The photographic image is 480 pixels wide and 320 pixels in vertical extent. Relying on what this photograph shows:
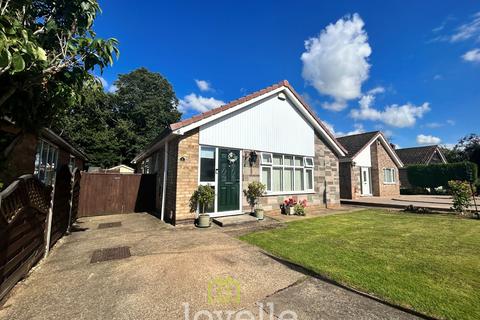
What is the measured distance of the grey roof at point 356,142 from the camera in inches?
731

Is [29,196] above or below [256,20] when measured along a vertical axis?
below

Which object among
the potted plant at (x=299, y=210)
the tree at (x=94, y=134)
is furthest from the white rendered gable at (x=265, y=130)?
the tree at (x=94, y=134)

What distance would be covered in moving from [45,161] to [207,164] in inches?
210

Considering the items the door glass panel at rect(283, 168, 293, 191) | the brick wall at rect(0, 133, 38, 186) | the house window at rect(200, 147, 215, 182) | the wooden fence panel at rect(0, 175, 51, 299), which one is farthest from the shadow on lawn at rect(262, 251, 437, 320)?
the door glass panel at rect(283, 168, 293, 191)

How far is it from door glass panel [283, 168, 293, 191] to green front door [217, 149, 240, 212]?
2.91 metres

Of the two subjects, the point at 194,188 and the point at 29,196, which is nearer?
the point at 29,196

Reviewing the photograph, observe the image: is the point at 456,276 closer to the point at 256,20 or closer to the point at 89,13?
the point at 89,13

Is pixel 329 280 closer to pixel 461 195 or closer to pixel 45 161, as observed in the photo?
pixel 45 161

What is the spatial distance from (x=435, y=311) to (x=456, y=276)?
5.43ft

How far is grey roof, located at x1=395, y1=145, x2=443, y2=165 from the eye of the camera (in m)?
27.3

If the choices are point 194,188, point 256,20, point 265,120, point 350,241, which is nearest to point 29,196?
point 194,188

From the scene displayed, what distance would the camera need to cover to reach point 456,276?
3.81 m

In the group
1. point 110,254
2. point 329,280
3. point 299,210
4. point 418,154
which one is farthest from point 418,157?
point 110,254

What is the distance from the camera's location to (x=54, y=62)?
11.6 feet
